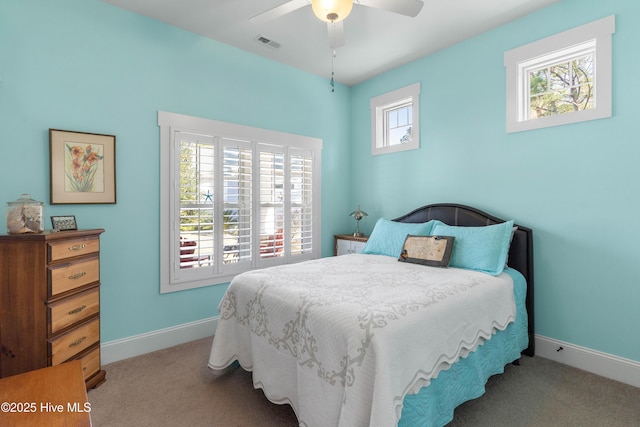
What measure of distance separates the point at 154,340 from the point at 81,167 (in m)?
1.60

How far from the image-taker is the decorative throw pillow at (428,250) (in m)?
2.60

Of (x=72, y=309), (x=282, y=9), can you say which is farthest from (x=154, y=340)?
(x=282, y=9)

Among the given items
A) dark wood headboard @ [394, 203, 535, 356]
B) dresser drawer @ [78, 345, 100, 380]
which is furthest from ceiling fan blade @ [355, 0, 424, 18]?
dresser drawer @ [78, 345, 100, 380]

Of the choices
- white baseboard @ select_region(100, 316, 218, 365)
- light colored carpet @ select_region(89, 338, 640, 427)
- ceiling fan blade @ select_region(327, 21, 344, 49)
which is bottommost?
light colored carpet @ select_region(89, 338, 640, 427)

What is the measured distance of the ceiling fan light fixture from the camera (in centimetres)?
185

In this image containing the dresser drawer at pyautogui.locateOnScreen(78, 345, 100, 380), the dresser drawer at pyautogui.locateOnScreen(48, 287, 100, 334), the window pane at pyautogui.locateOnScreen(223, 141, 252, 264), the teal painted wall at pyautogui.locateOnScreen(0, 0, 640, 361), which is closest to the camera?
the dresser drawer at pyautogui.locateOnScreen(48, 287, 100, 334)

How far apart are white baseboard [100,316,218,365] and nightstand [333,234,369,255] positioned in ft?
5.79

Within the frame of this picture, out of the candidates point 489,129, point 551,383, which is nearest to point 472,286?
point 551,383

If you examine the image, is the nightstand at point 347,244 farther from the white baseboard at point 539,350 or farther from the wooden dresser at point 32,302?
the wooden dresser at point 32,302

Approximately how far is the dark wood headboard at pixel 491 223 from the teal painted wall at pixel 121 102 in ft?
6.64

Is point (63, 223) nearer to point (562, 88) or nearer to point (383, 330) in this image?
point (383, 330)

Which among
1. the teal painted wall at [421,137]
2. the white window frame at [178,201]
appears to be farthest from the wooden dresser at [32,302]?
the white window frame at [178,201]

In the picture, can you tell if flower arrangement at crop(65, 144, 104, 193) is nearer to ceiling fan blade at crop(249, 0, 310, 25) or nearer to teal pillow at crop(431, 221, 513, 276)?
ceiling fan blade at crop(249, 0, 310, 25)

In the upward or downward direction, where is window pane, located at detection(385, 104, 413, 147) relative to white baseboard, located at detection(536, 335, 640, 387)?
upward
